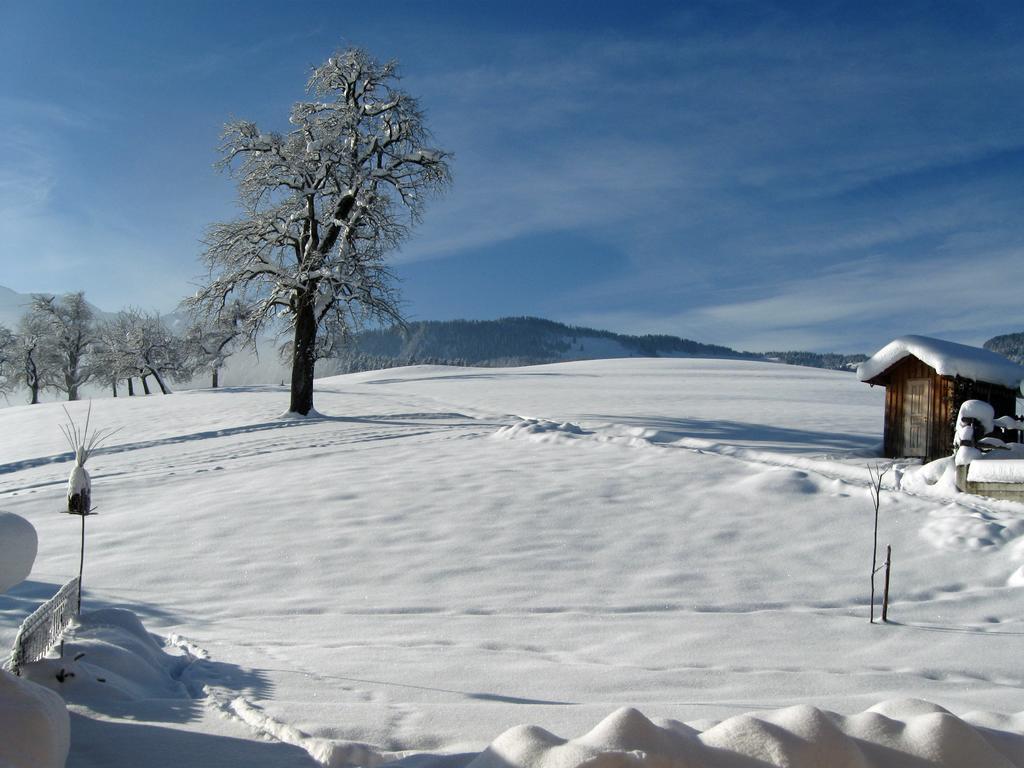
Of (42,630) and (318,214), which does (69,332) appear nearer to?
(318,214)

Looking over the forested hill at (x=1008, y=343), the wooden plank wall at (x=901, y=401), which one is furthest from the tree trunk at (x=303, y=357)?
the forested hill at (x=1008, y=343)

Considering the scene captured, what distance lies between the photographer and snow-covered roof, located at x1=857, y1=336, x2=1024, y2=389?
50.8ft

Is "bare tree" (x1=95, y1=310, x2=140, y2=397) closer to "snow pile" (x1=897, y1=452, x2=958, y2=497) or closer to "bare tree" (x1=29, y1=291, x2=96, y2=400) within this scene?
"bare tree" (x1=29, y1=291, x2=96, y2=400)

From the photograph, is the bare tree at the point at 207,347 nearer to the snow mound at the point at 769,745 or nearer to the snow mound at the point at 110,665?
the snow mound at the point at 110,665

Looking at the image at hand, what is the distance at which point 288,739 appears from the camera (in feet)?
11.7

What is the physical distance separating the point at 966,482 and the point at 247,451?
14.1 meters

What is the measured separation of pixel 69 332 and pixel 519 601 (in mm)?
52918

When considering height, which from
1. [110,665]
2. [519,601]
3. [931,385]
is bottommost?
[519,601]

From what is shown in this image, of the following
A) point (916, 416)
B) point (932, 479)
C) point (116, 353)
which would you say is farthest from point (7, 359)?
point (932, 479)

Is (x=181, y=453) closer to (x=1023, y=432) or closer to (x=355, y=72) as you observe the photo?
(x=355, y=72)

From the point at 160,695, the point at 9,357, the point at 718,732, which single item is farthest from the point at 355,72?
the point at 9,357

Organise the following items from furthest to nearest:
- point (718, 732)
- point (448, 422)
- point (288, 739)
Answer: point (448, 422)
point (288, 739)
point (718, 732)

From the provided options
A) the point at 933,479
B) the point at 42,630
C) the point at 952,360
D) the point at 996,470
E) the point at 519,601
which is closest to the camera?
the point at 42,630

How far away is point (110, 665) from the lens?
4.48m
